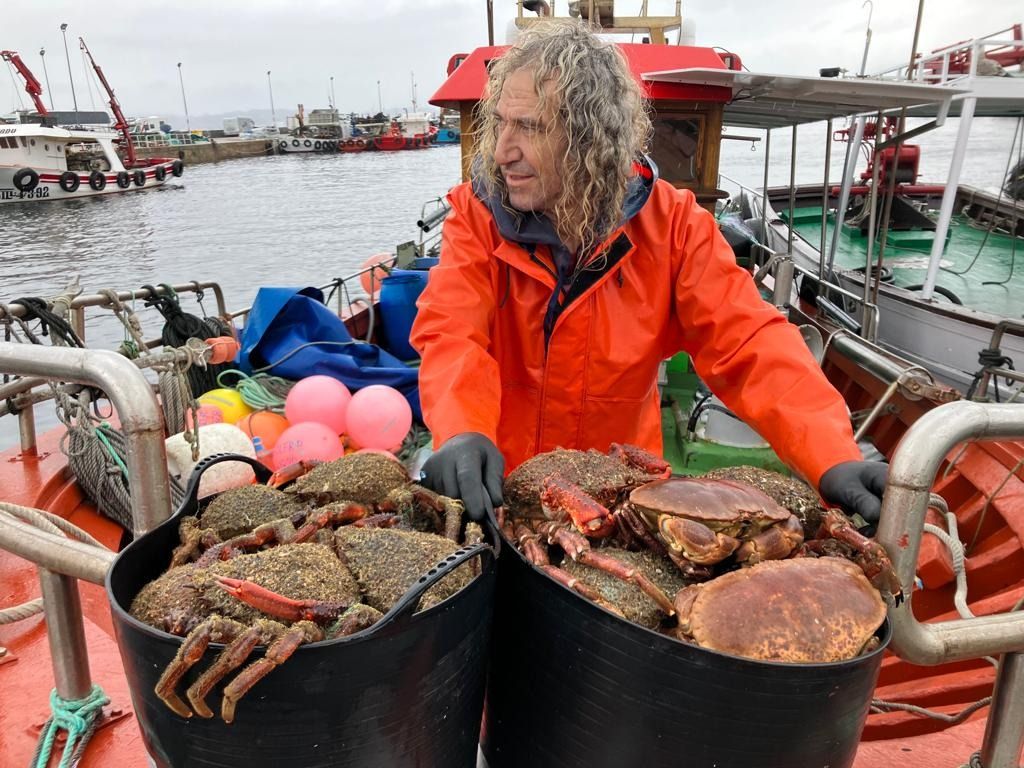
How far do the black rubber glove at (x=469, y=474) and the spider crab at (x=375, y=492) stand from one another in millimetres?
39

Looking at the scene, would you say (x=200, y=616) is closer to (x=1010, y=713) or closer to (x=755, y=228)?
(x=1010, y=713)

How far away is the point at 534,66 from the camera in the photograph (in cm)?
201

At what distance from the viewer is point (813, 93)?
15.2 feet

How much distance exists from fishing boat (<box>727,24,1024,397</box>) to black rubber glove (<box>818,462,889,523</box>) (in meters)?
2.67

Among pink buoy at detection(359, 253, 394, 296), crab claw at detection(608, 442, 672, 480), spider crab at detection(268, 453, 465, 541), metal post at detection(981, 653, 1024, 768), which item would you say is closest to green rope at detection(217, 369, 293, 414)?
pink buoy at detection(359, 253, 394, 296)

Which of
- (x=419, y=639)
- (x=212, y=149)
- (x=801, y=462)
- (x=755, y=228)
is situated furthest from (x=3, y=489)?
(x=212, y=149)

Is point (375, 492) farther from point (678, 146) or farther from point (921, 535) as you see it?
point (678, 146)

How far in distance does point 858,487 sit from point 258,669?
1.30 meters

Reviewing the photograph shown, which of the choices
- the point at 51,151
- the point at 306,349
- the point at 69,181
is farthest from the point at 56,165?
the point at 306,349

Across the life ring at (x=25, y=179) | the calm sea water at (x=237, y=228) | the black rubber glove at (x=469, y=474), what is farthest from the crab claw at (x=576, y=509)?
the life ring at (x=25, y=179)

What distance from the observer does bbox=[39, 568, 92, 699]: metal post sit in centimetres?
150

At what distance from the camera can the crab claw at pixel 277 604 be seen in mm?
1050

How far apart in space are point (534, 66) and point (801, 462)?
1.30 metres

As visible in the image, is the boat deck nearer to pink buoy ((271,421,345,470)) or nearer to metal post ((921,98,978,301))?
metal post ((921,98,978,301))
